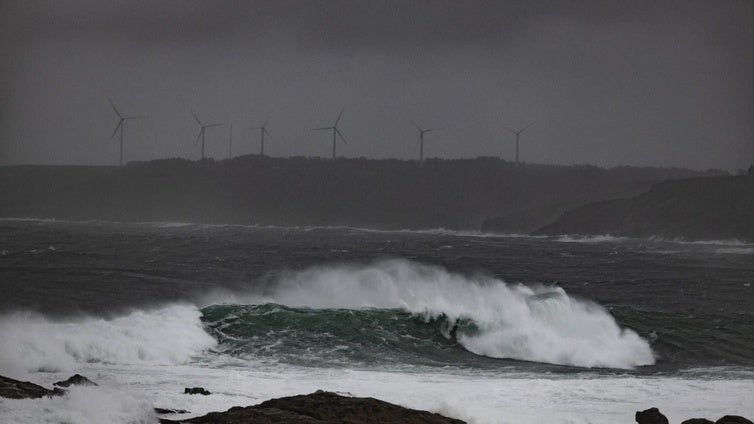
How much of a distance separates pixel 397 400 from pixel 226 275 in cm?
3078

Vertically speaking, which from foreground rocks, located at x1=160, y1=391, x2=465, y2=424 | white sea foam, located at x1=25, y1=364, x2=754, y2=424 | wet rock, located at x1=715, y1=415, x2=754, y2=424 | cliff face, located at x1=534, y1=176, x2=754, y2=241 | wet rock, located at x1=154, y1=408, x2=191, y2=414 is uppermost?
cliff face, located at x1=534, y1=176, x2=754, y2=241

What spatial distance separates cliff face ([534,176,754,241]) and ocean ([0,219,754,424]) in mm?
74914

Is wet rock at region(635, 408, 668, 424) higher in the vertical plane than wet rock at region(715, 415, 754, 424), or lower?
lower

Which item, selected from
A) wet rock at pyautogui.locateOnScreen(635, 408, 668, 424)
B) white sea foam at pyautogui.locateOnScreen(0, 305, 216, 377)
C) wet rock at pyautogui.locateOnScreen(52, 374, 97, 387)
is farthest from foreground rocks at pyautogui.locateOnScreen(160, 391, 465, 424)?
white sea foam at pyautogui.locateOnScreen(0, 305, 216, 377)

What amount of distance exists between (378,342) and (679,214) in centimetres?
10663

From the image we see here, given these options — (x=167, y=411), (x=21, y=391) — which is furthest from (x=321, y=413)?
(x=21, y=391)

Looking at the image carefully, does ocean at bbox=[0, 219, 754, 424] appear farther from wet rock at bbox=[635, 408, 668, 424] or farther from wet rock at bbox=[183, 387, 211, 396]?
wet rock at bbox=[635, 408, 668, 424]

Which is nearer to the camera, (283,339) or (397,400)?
(397,400)

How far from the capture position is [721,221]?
119 meters

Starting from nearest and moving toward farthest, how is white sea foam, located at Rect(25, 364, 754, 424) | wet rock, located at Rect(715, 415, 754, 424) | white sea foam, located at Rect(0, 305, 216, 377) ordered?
wet rock, located at Rect(715, 415, 754, 424), white sea foam, located at Rect(25, 364, 754, 424), white sea foam, located at Rect(0, 305, 216, 377)

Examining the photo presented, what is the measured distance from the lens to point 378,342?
2420 centimetres

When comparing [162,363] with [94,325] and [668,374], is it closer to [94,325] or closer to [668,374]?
[94,325]

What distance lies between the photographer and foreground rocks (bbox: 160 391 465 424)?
11.4 m

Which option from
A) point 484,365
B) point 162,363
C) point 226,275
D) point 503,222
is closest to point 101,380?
point 162,363
